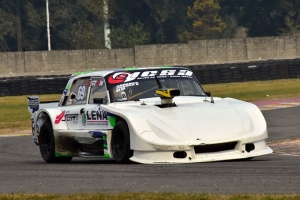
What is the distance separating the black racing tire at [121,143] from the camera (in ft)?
33.7

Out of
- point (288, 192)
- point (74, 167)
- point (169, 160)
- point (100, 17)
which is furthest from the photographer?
point (100, 17)

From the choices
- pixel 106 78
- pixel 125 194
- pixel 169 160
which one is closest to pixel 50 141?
pixel 106 78

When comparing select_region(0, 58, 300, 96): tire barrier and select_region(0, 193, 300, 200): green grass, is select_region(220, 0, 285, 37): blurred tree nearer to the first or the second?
select_region(0, 58, 300, 96): tire barrier

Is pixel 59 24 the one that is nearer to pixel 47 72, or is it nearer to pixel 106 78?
pixel 47 72

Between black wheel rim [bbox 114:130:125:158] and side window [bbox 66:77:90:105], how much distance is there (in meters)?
1.38

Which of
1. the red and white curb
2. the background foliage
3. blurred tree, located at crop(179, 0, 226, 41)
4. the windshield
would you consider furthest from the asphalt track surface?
blurred tree, located at crop(179, 0, 226, 41)

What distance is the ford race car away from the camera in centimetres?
1001

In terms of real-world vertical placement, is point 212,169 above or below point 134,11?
below

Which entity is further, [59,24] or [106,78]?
[59,24]

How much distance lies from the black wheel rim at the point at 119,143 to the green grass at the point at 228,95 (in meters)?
13.0

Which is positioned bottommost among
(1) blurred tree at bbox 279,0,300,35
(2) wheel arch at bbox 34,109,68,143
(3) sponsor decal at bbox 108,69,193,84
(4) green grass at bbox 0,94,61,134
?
(4) green grass at bbox 0,94,61,134

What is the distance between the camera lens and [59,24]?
242ft

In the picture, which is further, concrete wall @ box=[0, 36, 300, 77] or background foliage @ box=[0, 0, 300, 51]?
background foliage @ box=[0, 0, 300, 51]

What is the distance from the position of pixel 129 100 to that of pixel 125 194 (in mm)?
3732
